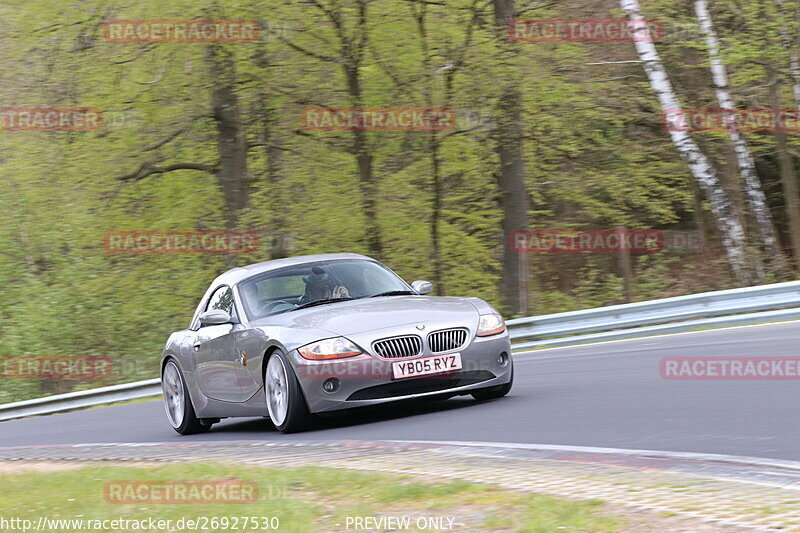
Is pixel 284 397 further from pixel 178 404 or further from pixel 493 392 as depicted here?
pixel 178 404

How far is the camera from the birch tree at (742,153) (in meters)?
22.1

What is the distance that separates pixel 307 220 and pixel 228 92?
2918 millimetres

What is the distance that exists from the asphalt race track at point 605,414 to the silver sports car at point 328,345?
0.93 ft

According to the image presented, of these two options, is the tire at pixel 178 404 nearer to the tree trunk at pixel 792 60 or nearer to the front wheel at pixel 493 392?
the front wheel at pixel 493 392

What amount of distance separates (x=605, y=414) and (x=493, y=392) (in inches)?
70.1

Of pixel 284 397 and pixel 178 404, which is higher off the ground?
pixel 284 397

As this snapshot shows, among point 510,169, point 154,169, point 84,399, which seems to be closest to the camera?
point 84,399

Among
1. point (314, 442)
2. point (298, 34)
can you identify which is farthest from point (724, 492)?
point (298, 34)

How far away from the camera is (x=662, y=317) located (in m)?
15.4

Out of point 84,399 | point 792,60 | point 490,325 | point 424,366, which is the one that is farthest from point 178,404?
point 792,60

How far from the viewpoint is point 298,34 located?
73.9 feet

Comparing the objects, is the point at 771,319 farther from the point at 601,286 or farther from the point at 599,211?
the point at 601,286

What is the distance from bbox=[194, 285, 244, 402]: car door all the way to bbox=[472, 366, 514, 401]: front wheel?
2.09 m

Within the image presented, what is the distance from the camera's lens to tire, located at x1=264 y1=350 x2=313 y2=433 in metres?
9.41
